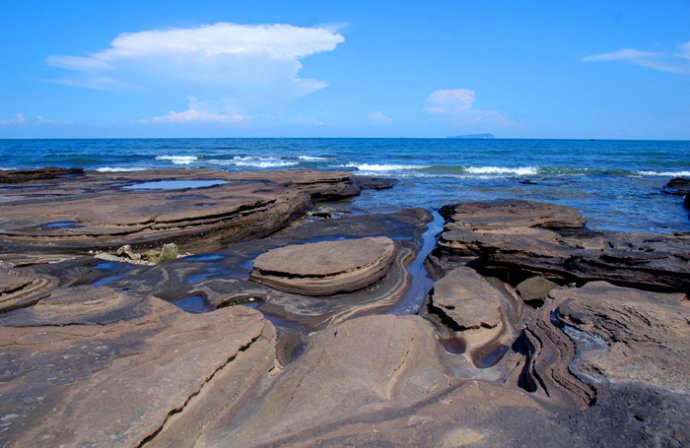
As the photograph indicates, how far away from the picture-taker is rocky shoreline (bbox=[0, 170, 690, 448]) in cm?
214

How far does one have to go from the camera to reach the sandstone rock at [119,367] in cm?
208

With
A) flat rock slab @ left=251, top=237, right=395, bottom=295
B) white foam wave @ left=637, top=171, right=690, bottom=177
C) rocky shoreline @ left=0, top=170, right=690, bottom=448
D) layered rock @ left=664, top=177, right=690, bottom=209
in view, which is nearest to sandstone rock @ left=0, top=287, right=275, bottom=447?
rocky shoreline @ left=0, top=170, right=690, bottom=448

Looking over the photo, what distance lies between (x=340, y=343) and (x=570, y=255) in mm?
3419

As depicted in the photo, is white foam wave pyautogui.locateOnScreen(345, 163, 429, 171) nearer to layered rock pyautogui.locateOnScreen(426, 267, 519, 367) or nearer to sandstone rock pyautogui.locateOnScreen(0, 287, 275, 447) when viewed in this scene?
layered rock pyautogui.locateOnScreen(426, 267, 519, 367)

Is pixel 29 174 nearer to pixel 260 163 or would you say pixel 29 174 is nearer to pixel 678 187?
pixel 260 163

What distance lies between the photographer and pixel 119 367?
8.54 feet

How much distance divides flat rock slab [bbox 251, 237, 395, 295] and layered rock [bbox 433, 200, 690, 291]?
111 cm

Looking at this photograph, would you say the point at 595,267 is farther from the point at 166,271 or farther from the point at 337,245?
the point at 166,271

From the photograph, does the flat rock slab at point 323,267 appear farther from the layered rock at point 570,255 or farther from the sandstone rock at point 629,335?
the sandstone rock at point 629,335

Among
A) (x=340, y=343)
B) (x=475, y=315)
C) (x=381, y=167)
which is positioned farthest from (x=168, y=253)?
(x=381, y=167)

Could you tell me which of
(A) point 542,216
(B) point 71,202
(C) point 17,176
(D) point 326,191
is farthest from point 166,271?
(C) point 17,176

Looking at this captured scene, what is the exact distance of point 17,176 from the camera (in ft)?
48.4

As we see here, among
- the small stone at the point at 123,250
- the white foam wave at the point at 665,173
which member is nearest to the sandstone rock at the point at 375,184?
the small stone at the point at 123,250

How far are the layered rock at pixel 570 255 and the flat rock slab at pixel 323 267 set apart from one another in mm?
1106
